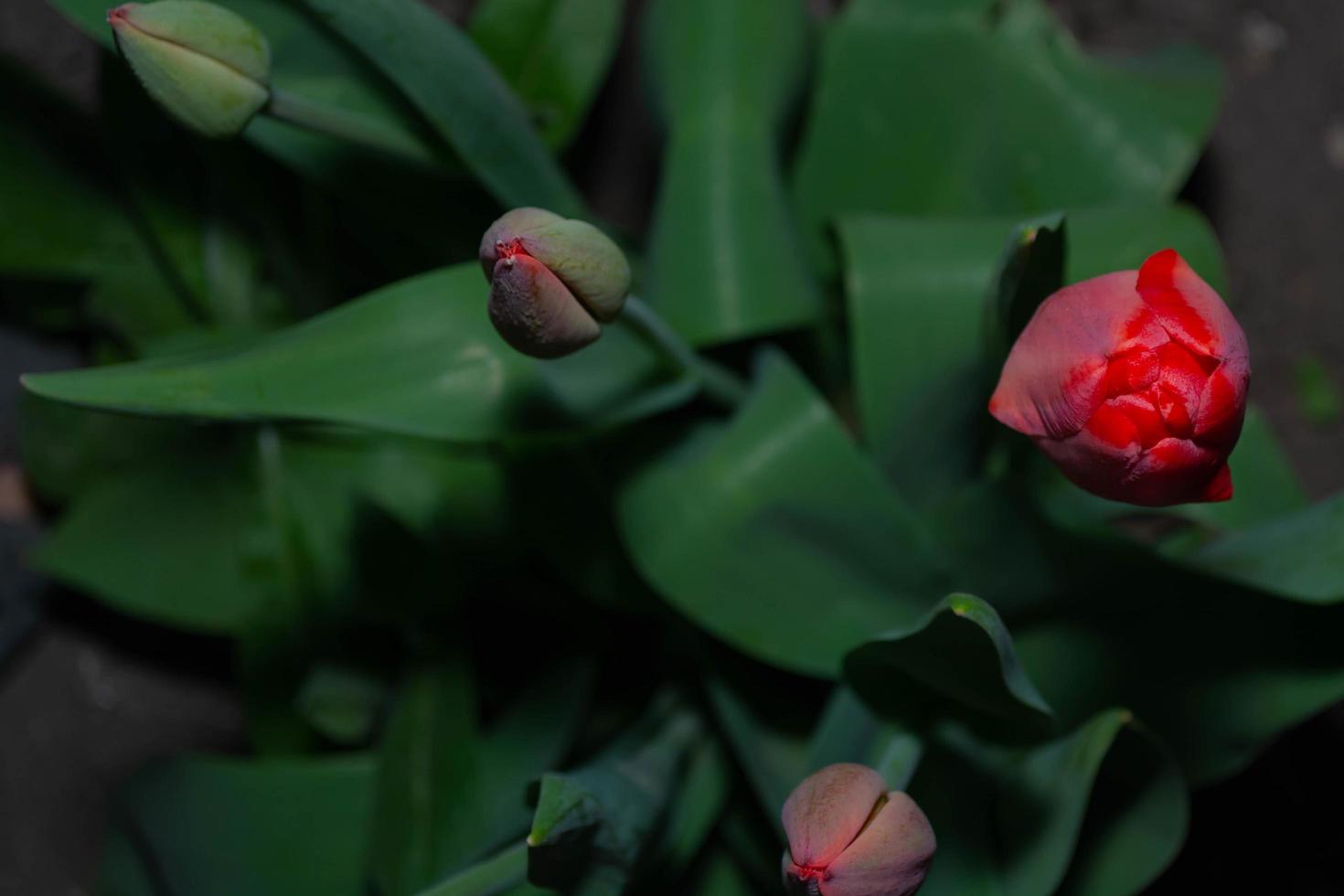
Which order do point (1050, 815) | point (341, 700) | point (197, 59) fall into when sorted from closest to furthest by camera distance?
point (197, 59)
point (1050, 815)
point (341, 700)

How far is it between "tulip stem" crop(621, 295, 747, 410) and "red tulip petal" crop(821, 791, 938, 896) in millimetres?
220

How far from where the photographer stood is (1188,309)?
376 millimetres

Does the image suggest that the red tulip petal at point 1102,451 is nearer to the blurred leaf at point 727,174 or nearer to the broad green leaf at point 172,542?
the blurred leaf at point 727,174

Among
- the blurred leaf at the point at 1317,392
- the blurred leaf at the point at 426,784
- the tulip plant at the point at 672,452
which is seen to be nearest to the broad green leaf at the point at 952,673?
the tulip plant at the point at 672,452

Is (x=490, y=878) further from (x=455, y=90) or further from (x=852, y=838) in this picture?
(x=455, y=90)

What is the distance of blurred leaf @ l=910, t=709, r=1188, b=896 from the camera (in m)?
0.57

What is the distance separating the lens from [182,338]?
0.83 metres

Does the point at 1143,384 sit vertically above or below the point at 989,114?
above

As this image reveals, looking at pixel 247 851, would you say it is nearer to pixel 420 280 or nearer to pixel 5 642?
pixel 5 642

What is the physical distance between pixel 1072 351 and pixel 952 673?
187mm

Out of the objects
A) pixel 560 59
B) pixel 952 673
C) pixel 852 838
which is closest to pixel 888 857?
pixel 852 838

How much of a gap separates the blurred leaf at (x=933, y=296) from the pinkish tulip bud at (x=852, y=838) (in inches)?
11.0

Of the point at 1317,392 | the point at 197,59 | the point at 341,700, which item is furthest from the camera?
the point at 1317,392

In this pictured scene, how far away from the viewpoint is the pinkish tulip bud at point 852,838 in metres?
0.39
